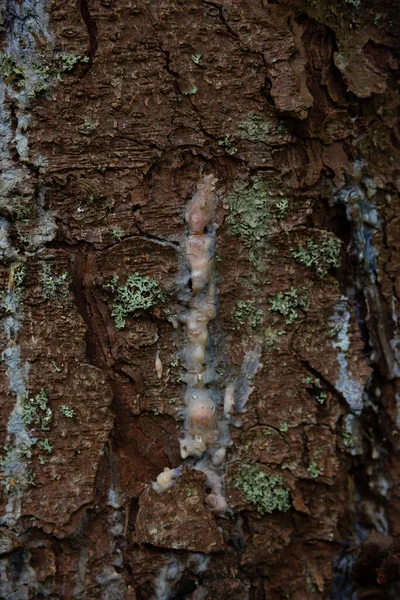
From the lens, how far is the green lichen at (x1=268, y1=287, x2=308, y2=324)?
58.4 inches

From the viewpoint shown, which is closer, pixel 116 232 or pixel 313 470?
pixel 116 232

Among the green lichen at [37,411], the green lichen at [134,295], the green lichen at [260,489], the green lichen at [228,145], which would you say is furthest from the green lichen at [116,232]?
the green lichen at [260,489]

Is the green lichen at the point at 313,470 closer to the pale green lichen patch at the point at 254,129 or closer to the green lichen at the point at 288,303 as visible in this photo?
the green lichen at the point at 288,303

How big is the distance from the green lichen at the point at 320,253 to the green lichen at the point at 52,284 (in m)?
0.61

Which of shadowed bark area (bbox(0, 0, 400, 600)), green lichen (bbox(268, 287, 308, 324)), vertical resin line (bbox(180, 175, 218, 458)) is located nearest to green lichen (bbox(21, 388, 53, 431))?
shadowed bark area (bbox(0, 0, 400, 600))

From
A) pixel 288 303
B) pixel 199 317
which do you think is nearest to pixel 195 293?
pixel 199 317

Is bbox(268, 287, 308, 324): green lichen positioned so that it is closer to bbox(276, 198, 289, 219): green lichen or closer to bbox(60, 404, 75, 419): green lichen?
bbox(276, 198, 289, 219): green lichen

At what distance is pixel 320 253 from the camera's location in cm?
149

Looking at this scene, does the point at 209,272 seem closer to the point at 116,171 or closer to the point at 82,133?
the point at 116,171

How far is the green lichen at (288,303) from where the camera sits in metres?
1.48

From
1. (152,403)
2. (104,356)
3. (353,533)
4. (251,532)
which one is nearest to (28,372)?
(104,356)

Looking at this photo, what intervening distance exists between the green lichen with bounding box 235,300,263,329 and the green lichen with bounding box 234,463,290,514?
0.39 m

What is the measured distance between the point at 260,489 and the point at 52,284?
31.1 inches

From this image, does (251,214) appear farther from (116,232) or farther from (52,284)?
(52,284)
